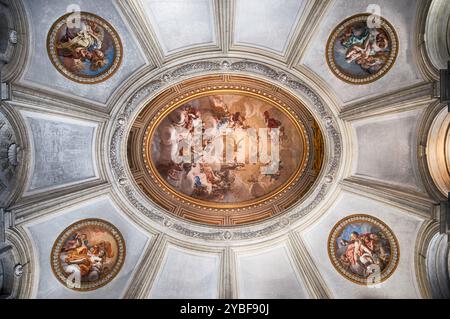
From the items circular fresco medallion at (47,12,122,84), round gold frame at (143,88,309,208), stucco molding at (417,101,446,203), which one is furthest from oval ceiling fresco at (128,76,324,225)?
stucco molding at (417,101,446,203)

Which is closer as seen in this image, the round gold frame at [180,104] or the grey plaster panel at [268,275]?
the grey plaster panel at [268,275]

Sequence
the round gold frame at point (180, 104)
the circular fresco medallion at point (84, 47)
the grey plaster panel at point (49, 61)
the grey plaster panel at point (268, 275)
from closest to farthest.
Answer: the grey plaster panel at point (49, 61), the circular fresco medallion at point (84, 47), the grey plaster panel at point (268, 275), the round gold frame at point (180, 104)

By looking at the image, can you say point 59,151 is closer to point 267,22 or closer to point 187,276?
point 187,276

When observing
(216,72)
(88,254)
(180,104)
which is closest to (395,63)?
(216,72)

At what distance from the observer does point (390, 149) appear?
1328cm

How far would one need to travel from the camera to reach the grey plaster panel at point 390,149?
12680 millimetres

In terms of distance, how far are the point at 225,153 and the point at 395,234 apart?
235 inches

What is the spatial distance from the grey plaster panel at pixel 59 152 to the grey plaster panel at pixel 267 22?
5330 mm

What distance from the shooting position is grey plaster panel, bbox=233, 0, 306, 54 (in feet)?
41.6

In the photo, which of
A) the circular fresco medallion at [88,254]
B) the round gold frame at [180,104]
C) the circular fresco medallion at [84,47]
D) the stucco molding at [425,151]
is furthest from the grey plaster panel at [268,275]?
the circular fresco medallion at [84,47]

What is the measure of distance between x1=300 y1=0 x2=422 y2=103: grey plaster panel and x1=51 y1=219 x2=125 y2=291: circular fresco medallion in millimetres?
7958

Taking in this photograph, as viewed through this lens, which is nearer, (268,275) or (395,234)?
(395,234)

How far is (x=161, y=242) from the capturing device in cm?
1491

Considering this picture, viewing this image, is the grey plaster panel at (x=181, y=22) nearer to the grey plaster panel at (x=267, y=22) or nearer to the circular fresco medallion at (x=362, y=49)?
the grey plaster panel at (x=267, y=22)
